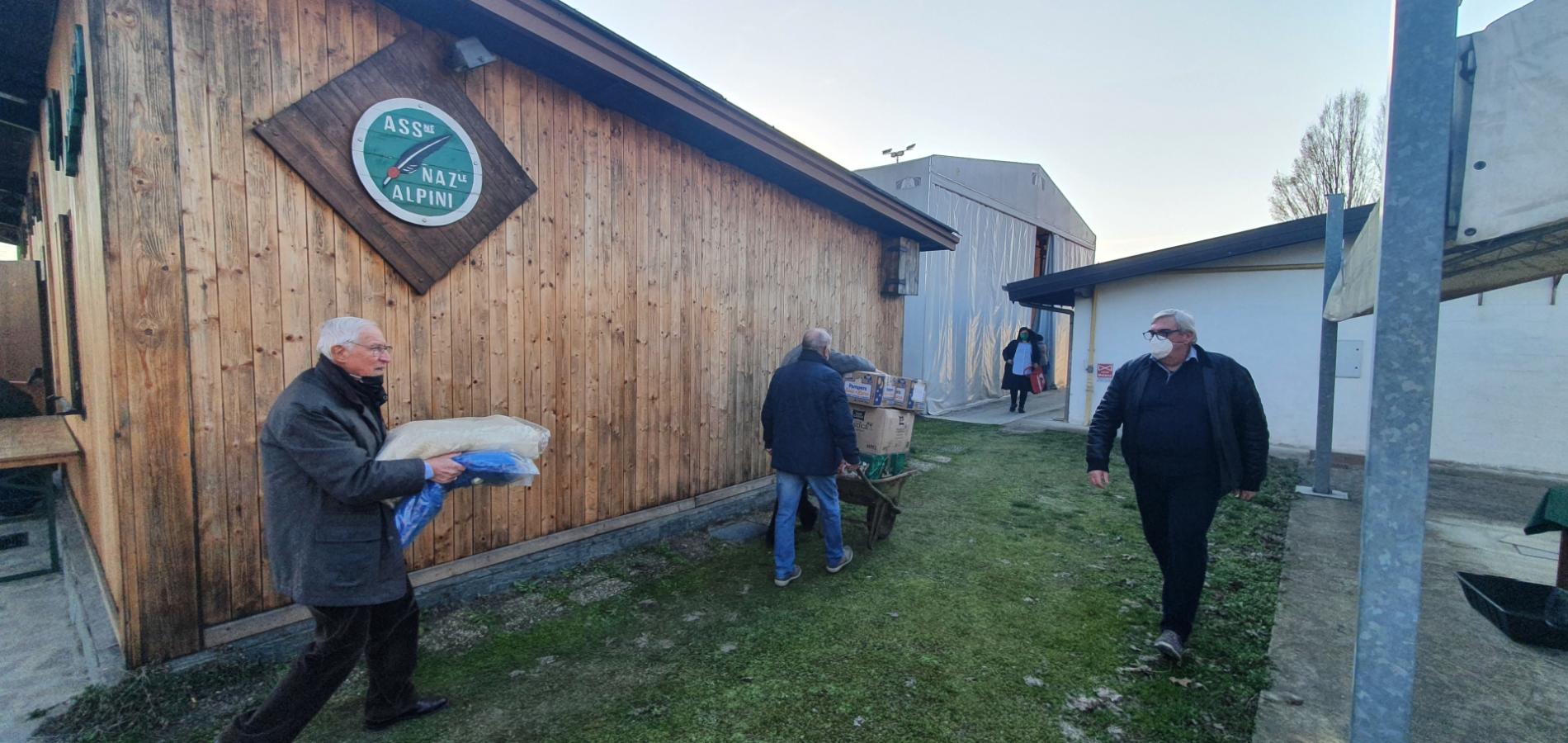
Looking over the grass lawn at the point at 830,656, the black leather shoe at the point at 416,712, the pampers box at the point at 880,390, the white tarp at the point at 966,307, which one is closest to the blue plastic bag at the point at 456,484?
the black leather shoe at the point at 416,712

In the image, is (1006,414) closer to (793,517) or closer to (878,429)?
(878,429)

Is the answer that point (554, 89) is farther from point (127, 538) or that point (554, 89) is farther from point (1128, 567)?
point (1128, 567)

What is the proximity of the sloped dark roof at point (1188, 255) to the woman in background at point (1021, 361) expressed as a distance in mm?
950

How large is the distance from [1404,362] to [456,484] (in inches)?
114

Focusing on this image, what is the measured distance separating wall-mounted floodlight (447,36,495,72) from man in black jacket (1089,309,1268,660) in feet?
12.5

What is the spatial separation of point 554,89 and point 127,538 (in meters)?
3.16

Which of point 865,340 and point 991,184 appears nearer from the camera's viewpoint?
point 865,340

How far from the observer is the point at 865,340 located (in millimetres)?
7410

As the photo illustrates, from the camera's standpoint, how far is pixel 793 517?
4.20 m

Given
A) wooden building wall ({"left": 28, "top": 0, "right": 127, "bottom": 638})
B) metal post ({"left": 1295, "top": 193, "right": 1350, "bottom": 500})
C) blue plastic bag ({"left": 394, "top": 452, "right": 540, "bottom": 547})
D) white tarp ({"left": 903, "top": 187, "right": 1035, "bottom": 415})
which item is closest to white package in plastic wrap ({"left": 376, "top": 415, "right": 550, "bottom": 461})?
blue plastic bag ({"left": 394, "top": 452, "right": 540, "bottom": 547})

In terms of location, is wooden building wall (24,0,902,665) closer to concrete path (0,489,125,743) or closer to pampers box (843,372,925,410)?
concrete path (0,489,125,743)

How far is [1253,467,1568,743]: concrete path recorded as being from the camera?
8.57ft

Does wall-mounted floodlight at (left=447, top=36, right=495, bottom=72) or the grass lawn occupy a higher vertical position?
wall-mounted floodlight at (left=447, top=36, right=495, bottom=72)

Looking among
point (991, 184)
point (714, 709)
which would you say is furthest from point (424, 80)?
point (991, 184)
